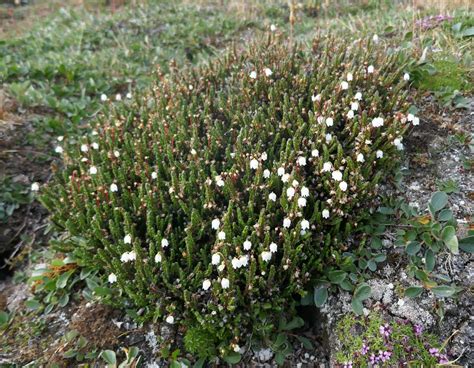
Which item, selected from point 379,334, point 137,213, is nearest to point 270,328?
point 379,334

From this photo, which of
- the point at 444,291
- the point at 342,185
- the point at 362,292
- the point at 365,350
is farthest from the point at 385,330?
the point at 342,185

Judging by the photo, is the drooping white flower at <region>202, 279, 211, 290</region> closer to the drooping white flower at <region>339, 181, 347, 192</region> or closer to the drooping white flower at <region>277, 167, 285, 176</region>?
the drooping white flower at <region>277, 167, 285, 176</region>

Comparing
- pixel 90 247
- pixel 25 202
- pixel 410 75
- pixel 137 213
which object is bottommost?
pixel 25 202

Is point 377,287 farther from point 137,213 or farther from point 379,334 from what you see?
point 137,213

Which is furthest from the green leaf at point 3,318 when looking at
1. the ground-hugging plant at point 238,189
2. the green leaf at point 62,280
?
the ground-hugging plant at point 238,189

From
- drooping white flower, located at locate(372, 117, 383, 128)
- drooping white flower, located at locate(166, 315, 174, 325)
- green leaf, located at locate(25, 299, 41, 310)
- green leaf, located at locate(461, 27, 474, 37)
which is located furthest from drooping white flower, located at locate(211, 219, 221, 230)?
green leaf, located at locate(461, 27, 474, 37)
